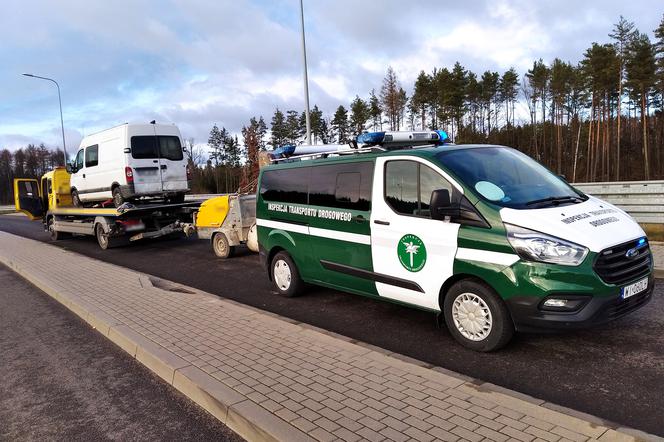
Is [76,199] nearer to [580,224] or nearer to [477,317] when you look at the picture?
[477,317]

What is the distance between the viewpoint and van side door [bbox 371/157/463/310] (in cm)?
470

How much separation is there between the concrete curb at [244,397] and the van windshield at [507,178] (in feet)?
5.55

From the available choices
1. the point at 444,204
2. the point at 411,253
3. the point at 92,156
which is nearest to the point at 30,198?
the point at 92,156

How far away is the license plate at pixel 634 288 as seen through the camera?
415 cm

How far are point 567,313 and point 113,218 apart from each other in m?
13.3

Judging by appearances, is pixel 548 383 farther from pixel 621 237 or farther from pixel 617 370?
pixel 621 237

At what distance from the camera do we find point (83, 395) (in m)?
4.23

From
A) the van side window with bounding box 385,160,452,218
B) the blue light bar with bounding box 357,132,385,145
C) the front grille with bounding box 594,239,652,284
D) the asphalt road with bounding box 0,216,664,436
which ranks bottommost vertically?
the asphalt road with bounding box 0,216,664,436

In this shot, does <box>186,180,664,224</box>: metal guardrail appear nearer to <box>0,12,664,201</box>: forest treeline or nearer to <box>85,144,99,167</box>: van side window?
<box>85,144,99,167</box>: van side window

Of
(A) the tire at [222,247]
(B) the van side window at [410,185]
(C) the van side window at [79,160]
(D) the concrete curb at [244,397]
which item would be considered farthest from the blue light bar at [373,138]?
(C) the van side window at [79,160]

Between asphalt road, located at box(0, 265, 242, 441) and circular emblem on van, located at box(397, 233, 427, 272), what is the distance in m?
2.42

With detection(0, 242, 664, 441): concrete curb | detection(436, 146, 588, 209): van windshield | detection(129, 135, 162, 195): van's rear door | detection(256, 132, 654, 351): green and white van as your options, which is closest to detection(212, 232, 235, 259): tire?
detection(129, 135, 162, 195): van's rear door

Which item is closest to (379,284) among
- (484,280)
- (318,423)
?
(484,280)

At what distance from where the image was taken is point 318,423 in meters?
3.24
